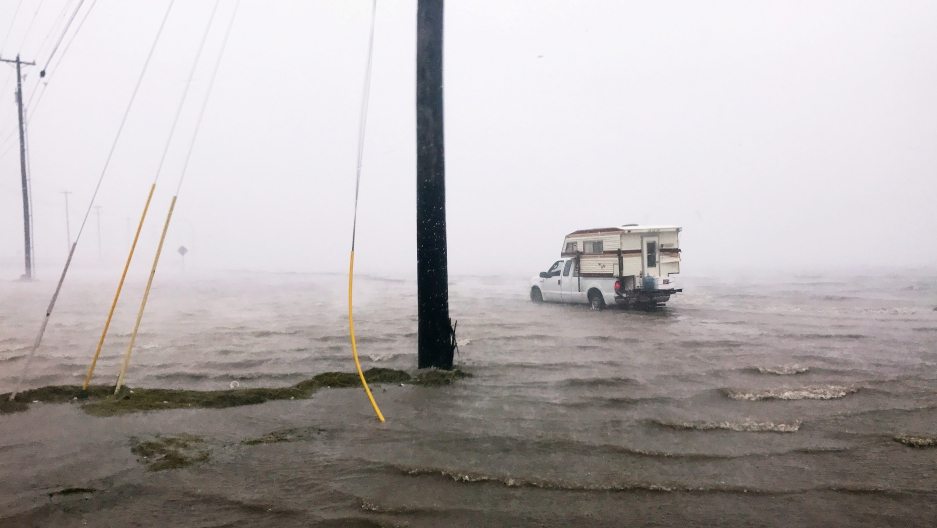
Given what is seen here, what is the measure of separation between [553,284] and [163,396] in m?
15.8

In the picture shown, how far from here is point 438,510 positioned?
3.88 m

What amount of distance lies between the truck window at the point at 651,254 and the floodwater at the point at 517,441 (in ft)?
22.6

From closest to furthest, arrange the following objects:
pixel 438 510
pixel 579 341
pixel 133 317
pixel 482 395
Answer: pixel 438 510 < pixel 482 395 < pixel 579 341 < pixel 133 317

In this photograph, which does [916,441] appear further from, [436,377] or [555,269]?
[555,269]

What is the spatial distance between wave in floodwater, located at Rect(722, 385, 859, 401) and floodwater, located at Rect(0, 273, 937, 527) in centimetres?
5

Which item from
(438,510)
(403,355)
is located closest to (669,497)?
(438,510)

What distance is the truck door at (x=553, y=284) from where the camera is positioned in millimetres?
20641

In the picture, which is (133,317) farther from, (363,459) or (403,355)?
(363,459)

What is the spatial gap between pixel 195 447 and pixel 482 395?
324 centimetres

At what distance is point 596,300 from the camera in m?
19.0

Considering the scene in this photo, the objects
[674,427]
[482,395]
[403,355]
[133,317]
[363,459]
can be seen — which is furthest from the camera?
[133,317]

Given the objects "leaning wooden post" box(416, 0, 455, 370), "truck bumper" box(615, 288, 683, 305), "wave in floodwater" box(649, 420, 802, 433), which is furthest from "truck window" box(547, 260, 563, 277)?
"wave in floodwater" box(649, 420, 802, 433)

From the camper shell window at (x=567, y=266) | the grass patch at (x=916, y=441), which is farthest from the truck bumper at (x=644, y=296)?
the grass patch at (x=916, y=441)

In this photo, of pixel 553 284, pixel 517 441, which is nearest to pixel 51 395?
pixel 517 441
